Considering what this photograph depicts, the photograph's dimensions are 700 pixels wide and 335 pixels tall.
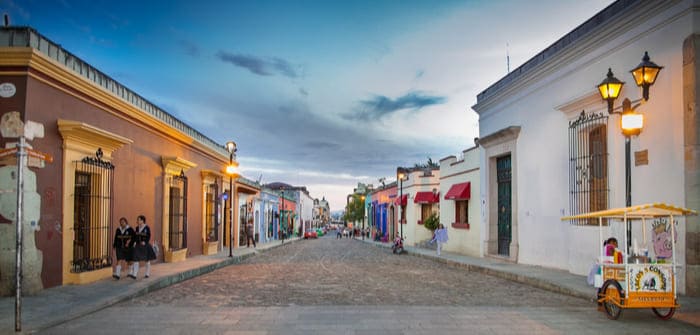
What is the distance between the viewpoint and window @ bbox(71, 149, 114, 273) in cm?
1245

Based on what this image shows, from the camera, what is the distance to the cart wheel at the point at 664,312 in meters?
8.03

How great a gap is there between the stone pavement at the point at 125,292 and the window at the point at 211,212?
6.71 metres

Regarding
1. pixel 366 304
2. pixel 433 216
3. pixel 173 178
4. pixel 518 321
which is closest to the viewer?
pixel 518 321

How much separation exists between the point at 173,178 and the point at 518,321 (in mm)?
14054

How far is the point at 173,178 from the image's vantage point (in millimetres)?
18969

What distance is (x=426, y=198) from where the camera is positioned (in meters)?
36.1

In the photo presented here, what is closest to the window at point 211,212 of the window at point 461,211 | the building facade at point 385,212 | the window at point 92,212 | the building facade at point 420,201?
the window at point 92,212

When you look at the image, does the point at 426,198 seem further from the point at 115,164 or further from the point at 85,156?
the point at 85,156

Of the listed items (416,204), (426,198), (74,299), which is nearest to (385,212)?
(416,204)

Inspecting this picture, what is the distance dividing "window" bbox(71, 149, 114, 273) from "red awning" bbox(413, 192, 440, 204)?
974 inches

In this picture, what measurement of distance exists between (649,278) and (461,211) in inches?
669

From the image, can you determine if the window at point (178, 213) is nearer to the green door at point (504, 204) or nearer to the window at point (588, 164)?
the green door at point (504, 204)

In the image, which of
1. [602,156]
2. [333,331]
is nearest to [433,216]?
[602,156]

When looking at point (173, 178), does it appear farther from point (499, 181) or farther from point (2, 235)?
point (499, 181)
